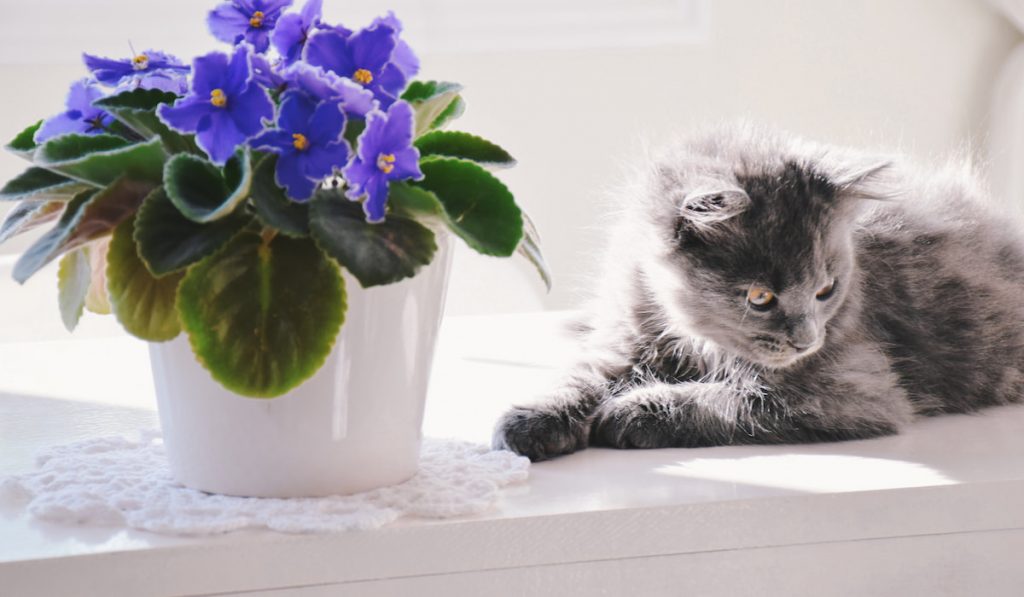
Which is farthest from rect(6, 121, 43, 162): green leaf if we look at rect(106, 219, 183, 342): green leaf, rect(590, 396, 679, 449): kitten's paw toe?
rect(590, 396, 679, 449): kitten's paw toe

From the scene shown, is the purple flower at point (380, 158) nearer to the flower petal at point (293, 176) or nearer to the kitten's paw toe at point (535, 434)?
the flower petal at point (293, 176)

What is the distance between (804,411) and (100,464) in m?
0.66

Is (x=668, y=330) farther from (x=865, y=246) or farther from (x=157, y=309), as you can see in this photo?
(x=157, y=309)

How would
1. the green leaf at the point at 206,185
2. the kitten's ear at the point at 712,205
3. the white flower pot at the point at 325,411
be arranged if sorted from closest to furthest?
the green leaf at the point at 206,185 → the white flower pot at the point at 325,411 → the kitten's ear at the point at 712,205

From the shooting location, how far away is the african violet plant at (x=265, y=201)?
0.67 m

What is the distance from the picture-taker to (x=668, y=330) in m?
1.20

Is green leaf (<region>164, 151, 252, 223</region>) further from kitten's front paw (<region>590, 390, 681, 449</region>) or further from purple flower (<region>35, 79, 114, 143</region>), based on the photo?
kitten's front paw (<region>590, 390, 681, 449</region>)

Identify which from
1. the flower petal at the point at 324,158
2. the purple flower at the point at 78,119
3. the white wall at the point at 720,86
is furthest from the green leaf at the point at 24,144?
the white wall at the point at 720,86

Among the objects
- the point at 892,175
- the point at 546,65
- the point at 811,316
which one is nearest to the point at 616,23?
the point at 546,65

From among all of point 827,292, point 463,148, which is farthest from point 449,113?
point 827,292

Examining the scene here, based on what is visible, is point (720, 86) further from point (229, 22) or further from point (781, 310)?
point (229, 22)

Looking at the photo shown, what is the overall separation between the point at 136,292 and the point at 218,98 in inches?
5.4

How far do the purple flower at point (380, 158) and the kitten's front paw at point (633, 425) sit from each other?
412 millimetres

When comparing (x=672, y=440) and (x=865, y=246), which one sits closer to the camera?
(x=672, y=440)
